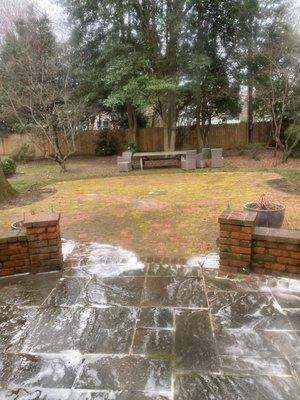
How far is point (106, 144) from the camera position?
17.4m

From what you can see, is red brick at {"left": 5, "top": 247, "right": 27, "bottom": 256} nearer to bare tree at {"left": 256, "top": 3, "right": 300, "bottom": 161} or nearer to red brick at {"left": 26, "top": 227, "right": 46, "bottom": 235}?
red brick at {"left": 26, "top": 227, "right": 46, "bottom": 235}

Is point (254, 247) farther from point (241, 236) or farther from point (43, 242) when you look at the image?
point (43, 242)

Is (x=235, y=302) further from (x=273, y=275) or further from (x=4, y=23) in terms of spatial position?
(x=4, y=23)

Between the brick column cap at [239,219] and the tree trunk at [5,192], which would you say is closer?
the brick column cap at [239,219]

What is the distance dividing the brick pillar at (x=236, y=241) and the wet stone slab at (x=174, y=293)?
399 millimetres

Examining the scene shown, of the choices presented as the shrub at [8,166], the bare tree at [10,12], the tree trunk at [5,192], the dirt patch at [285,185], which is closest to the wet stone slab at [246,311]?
→ the dirt patch at [285,185]

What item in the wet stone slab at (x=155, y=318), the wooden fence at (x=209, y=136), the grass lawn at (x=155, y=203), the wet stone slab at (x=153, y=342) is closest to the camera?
the wet stone slab at (x=153, y=342)

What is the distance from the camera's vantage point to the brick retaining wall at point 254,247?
10.8 feet

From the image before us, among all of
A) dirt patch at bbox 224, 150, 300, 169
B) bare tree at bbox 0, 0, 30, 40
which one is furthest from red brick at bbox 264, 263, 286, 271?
bare tree at bbox 0, 0, 30, 40

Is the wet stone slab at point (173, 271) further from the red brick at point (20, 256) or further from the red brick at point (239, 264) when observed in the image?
the red brick at point (20, 256)

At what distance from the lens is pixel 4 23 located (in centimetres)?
1355

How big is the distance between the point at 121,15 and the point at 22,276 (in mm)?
11711

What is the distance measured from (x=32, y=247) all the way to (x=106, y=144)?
14.4m

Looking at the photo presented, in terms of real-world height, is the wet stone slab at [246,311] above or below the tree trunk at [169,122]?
below
